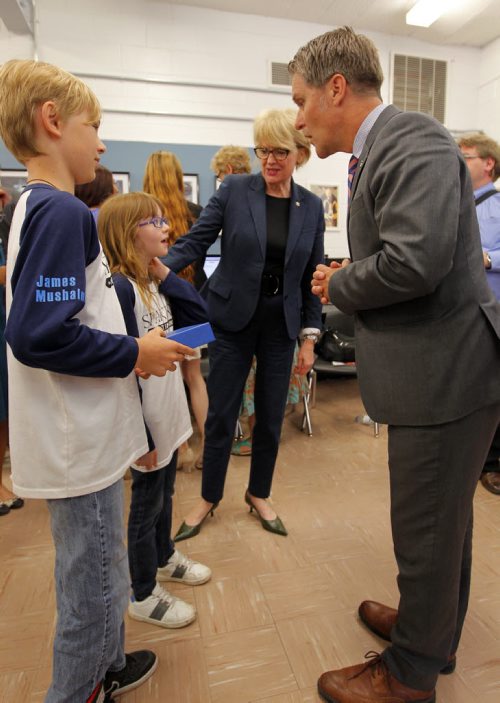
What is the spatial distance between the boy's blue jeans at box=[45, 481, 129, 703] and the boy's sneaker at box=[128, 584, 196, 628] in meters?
0.49

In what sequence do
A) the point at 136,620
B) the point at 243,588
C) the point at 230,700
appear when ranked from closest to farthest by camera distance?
the point at 230,700 → the point at 136,620 → the point at 243,588

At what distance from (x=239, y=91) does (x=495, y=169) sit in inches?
105

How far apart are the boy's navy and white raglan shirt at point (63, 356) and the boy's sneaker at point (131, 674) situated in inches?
27.5

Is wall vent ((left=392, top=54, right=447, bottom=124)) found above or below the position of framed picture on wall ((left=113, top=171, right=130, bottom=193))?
above

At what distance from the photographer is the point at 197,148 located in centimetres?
414

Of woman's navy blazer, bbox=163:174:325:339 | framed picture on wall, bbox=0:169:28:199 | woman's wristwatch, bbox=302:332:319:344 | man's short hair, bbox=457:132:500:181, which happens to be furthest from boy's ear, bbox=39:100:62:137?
framed picture on wall, bbox=0:169:28:199

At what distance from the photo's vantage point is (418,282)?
2.97 feet

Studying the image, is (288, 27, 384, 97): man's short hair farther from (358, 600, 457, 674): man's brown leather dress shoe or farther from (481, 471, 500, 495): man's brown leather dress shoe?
(481, 471, 500, 495): man's brown leather dress shoe

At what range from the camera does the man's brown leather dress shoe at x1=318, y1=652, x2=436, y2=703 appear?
1.15 m

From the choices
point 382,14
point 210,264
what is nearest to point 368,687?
point 210,264

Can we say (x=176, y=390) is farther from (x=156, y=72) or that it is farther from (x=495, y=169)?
(x=156, y=72)

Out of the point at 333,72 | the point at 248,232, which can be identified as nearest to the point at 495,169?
the point at 248,232

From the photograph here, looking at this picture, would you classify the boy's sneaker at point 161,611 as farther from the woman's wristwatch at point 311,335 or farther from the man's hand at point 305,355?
the woman's wristwatch at point 311,335

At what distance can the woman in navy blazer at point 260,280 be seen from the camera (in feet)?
5.75
